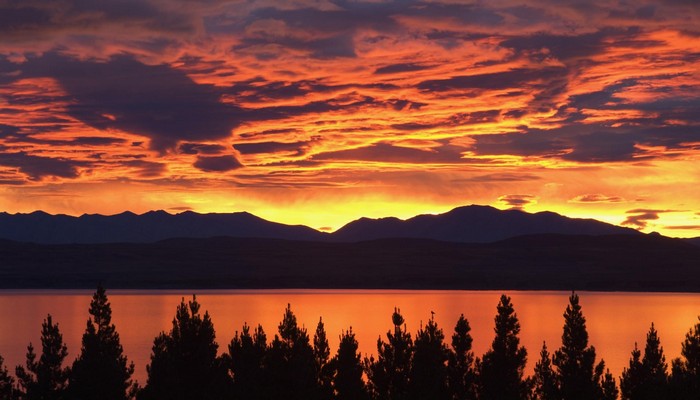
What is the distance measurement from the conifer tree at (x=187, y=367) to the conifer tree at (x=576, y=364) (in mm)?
25914

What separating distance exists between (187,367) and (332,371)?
37.5ft

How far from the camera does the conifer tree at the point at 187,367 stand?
70312 millimetres

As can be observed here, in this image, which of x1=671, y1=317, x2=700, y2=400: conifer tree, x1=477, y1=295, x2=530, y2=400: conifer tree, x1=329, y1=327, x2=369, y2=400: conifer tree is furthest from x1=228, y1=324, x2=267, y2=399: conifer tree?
x1=671, y1=317, x2=700, y2=400: conifer tree

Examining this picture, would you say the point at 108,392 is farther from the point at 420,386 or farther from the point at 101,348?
the point at 420,386

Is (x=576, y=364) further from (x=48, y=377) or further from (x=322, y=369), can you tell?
(x=48, y=377)

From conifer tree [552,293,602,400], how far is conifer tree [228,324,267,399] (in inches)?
882

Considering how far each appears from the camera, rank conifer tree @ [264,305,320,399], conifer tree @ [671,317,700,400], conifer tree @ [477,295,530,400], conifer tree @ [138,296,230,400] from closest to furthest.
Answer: conifer tree @ [671,317,700,400], conifer tree @ [264,305,320,399], conifer tree @ [138,296,230,400], conifer tree @ [477,295,530,400]

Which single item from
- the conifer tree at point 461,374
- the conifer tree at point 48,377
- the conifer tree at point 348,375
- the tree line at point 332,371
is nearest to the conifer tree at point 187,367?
the tree line at point 332,371

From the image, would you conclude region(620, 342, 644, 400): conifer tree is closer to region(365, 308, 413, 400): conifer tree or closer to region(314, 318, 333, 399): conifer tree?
region(365, 308, 413, 400): conifer tree

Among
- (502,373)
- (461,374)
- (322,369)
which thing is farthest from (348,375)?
(502,373)

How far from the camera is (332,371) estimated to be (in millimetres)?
74812

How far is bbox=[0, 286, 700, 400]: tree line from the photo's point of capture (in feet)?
224

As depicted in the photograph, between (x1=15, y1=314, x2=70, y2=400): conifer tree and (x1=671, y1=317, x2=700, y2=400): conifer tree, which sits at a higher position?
(x1=671, y1=317, x2=700, y2=400): conifer tree

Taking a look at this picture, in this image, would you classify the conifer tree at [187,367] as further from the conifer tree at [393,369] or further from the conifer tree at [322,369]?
the conifer tree at [393,369]
